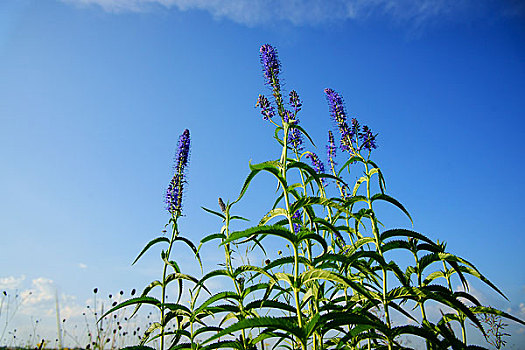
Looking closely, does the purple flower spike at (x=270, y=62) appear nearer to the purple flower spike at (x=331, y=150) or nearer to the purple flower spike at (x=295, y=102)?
the purple flower spike at (x=295, y=102)

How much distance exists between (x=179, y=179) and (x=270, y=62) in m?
1.79

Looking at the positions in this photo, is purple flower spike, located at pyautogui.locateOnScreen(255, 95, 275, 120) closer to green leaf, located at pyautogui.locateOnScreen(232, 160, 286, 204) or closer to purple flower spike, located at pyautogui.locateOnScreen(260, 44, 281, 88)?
purple flower spike, located at pyautogui.locateOnScreen(260, 44, 281, 88)

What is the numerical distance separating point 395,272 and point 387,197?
2.15 ft

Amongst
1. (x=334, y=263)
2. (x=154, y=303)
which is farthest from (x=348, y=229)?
(x=154, y=303)

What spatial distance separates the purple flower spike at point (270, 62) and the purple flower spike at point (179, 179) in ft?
4.40

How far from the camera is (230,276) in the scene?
328cm

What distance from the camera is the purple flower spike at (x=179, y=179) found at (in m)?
4.26

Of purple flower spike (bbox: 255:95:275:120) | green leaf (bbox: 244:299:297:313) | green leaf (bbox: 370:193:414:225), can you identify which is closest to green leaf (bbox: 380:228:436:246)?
green leaf (bbox: 370:193:414:225)

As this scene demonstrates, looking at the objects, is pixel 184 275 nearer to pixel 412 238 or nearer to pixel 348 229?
pixel 348 229

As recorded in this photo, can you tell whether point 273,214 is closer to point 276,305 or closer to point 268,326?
point 276,305

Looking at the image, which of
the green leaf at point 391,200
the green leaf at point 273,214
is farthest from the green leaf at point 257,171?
the green leaf at point 391,200

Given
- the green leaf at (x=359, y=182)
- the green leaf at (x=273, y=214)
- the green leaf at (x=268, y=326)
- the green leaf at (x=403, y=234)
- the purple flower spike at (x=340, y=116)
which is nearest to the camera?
the green leaf at (x=268, y=326)

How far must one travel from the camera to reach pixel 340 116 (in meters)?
4.34

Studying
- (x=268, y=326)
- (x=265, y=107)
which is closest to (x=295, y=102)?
(x=265, y=107)
